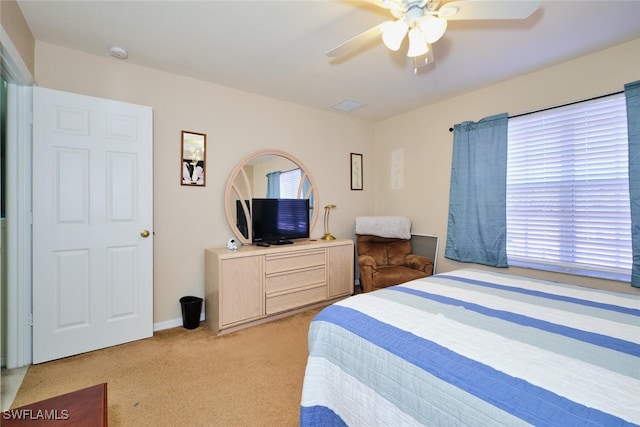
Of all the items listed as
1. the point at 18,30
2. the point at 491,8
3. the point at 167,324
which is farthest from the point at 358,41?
the point at 167,324

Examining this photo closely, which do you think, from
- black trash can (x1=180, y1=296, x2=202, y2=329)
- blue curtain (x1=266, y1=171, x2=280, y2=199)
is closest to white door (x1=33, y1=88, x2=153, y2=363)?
Result: black trash can (x1=180, y1=296, x2=202, y2=329)

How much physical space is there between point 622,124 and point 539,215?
3.03 feet

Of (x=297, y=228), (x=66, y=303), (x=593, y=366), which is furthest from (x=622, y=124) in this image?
(x=66, y=303)

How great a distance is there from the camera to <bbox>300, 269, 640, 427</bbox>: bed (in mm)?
756

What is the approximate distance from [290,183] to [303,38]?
1.66 metres

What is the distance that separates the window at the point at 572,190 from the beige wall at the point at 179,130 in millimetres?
2548

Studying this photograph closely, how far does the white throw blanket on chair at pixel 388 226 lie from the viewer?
365 cm

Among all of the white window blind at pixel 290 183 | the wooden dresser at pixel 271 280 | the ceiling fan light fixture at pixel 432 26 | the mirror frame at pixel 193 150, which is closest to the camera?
the ceiling fan light fixture at pixel 432 26

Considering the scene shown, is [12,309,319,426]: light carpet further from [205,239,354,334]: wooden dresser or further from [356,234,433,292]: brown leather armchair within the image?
[356,234,433,292]: brown leather armchair

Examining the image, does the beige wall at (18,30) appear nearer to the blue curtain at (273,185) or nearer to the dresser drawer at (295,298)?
the blue curtain at (273,185)

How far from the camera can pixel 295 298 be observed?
3.10 metres

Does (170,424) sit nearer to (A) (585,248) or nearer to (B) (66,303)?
(B) (66,303)

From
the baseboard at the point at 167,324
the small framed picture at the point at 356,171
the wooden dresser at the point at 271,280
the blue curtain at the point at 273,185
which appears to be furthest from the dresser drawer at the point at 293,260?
the small framed picture at the point at 356,171

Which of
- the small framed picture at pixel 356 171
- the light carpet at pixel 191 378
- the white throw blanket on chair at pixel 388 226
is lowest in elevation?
the light carpet at pixel 191 378
